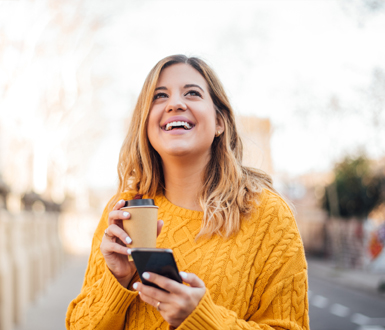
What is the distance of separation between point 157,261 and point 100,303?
2.10 ft

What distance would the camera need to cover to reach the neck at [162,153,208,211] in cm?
213

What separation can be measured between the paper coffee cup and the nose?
60 centimetres

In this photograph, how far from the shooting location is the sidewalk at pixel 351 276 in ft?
37.8

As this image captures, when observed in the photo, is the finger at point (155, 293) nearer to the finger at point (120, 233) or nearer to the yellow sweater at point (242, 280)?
the finger at point (120, 233)

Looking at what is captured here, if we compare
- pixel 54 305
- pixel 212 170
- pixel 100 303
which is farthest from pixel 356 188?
pixel 100 303

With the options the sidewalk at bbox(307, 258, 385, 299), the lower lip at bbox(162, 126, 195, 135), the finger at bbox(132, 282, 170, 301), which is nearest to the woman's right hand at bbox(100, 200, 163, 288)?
the finger at bbox(132, 282, 170, 301)

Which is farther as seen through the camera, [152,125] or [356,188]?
[356,188]

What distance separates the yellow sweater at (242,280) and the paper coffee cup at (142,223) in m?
0.32

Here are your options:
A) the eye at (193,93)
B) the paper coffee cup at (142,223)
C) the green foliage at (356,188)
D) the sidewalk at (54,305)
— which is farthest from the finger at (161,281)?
the green foliage at (356,188)

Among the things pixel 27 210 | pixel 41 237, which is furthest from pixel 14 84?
pixel 41 237

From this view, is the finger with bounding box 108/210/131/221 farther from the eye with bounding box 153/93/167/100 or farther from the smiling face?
the eye with bounding box 153/93/167/100

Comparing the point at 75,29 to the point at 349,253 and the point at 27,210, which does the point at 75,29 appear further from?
the point at 349,253

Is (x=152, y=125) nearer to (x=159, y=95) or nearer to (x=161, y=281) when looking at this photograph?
(x=159, y=95)

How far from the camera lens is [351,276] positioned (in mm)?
13734
